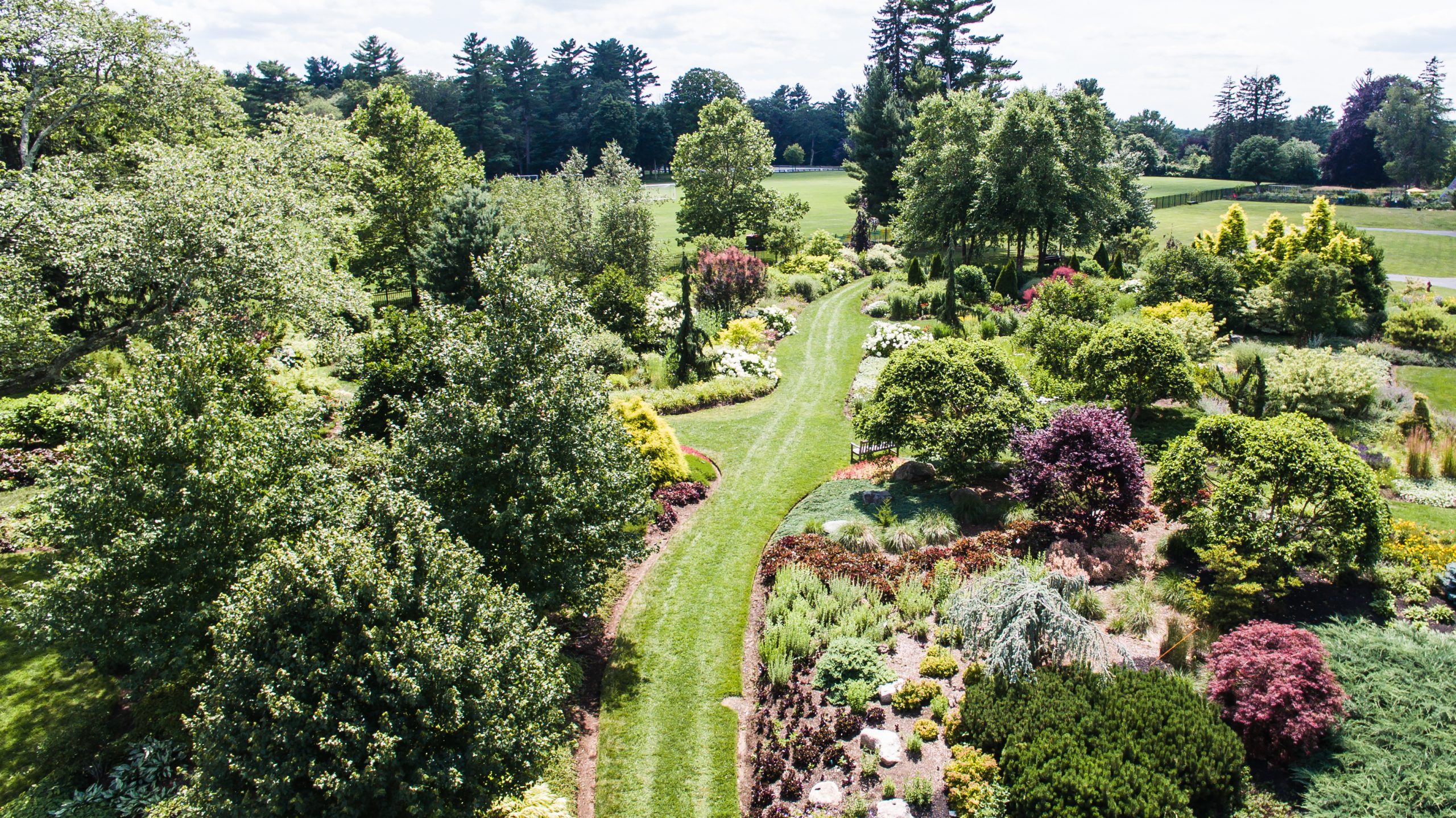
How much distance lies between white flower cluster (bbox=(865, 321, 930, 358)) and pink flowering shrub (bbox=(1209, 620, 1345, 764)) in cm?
1848

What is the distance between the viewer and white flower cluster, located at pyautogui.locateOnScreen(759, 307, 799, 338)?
3225cm

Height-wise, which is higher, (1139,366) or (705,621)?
(1139,366)

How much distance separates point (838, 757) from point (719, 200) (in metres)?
41.5

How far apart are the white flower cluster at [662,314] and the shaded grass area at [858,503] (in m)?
13.7

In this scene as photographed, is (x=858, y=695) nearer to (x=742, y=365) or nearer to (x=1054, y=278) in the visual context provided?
(x=742, y=365)

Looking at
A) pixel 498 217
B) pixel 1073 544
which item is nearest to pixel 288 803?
pixel 1073 544

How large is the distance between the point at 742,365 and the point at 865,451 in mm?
7986

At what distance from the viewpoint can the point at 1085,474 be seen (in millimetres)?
14617

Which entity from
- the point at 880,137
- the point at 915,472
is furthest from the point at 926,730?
the point at 880,137

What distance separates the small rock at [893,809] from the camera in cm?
925

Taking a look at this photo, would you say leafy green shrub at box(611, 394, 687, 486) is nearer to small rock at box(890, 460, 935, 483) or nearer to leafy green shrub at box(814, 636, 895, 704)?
small rock at box(890, 460, 935, 483)

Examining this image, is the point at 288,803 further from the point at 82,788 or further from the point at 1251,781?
the point at 1251,781

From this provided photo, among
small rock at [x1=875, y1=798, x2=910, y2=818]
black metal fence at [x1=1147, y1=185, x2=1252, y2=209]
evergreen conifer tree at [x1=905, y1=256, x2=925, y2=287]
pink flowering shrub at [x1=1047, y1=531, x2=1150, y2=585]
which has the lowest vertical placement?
small rock at [x1=875, y1=798, x2=910, y2=818]

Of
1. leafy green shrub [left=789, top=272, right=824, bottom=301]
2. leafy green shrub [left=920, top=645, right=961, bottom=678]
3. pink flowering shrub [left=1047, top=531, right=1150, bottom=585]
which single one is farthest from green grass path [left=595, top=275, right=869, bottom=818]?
leafy green shrub [left=789, top=272, right=824, bottom=301]
